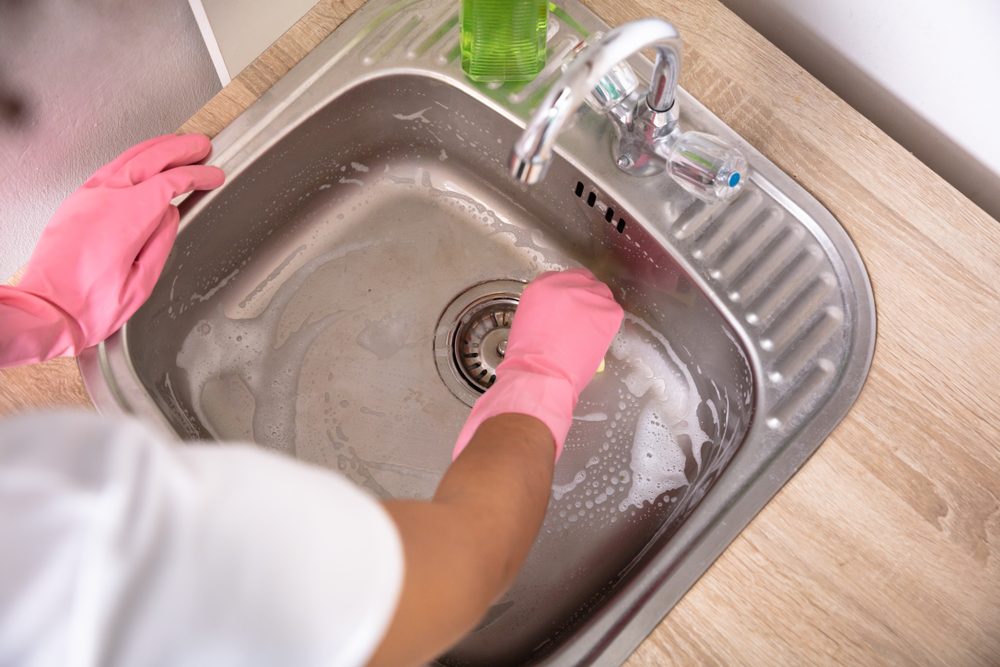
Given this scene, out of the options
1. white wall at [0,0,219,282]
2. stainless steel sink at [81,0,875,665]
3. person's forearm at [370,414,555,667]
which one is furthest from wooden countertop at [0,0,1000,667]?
white wall at [0,0,219,282]

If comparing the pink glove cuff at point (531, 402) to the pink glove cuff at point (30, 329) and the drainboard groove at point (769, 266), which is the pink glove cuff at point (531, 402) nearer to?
the drainboard groove at point (769, 266)

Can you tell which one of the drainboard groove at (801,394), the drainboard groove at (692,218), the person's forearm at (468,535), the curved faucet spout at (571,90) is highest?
the curved faucet spout at (571,90)

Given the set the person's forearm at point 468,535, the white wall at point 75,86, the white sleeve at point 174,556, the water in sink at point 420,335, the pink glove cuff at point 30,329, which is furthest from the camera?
the white wall at point 75,86

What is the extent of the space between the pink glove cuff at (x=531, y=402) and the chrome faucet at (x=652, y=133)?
0.65 ft

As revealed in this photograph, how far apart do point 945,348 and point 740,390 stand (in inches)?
7.0

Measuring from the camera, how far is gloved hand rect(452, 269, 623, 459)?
29.0 inches

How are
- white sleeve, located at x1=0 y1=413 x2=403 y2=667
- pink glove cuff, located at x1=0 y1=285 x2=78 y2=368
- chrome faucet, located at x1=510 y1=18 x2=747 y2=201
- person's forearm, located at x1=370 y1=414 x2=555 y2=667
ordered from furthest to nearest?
1. pink glove cuff, located at x1=0 y1=285 x2=78 y2=368
2. chrome faucet, located at x1=510 y1=18 x2=747 y2=201
3. person's forearm, located at x1=370 y1=414 x2=555 y2=667
4. white sleeve, located at x1=0 y1=413 x2=403 y2=667

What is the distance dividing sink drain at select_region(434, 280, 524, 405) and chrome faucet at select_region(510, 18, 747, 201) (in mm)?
221

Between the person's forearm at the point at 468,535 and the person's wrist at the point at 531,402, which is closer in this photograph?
the person's forearm at the point at 468,535

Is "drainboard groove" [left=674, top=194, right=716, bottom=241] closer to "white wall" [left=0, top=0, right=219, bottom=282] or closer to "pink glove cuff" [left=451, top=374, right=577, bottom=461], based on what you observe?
"pink glove cuff" [left=451, top=374, right=577, bottom=461]

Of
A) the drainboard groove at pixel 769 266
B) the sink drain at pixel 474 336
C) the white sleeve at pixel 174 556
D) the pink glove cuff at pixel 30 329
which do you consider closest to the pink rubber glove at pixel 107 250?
the pink glove cuff at pixel 30 329

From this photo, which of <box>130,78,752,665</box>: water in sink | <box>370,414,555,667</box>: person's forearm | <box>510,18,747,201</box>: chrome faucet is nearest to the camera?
<box>370,414,555,667</box>: person's forearm

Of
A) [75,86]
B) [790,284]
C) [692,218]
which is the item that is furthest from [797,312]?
[75,86]

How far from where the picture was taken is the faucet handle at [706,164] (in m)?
0.70
